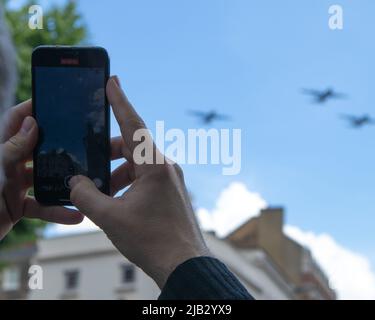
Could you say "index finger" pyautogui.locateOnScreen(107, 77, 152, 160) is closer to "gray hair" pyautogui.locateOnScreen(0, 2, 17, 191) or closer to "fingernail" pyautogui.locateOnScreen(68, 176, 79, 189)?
"fingernail" pyautogui.locateOnScreen(68, 176, 79, 189)

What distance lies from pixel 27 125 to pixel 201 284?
0.91ft

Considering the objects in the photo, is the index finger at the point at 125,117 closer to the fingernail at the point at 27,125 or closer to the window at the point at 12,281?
the fingernail at the point at 27,125

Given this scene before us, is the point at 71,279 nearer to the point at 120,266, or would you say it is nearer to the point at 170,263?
the point at 120,266

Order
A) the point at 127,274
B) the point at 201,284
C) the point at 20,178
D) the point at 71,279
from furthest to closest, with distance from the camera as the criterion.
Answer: the point at 71,279 → the point at 127,274 → the point at 20,178 → the point at 201,284

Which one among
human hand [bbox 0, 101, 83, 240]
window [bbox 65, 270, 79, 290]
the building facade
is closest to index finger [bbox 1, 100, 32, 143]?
human hand [bbox 0, 101, 83, 240]

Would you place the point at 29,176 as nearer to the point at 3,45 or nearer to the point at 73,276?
the point at 3,45

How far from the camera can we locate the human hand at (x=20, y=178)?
0.82 meters

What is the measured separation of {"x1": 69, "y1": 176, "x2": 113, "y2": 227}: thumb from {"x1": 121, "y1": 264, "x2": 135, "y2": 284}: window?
16.2 metres

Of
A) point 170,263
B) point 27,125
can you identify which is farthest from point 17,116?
point 170,263

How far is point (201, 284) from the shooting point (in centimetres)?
63

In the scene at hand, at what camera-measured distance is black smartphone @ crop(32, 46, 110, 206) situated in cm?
81

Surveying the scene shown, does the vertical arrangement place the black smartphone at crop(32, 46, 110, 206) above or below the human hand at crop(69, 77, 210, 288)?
above

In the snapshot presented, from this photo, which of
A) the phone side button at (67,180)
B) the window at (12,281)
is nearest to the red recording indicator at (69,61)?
the phone side button at (67,180)
